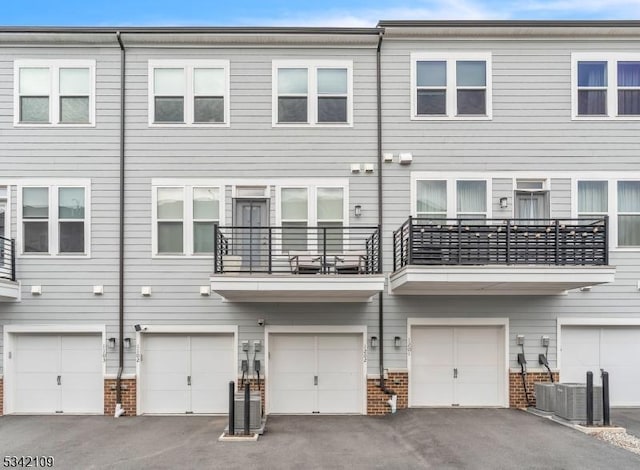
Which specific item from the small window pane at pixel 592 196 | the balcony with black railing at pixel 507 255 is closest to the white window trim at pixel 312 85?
the balcony with black railing at pixel 507 255

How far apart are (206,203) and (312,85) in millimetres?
3618

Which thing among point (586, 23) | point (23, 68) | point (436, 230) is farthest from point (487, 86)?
point (23, 68)

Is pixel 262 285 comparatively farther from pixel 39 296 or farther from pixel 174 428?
pixel 39 296

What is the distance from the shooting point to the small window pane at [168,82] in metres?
11.6

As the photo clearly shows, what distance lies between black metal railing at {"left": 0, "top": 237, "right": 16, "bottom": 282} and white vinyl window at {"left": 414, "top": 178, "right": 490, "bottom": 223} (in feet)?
29.4

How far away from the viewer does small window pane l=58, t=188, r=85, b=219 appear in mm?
11352

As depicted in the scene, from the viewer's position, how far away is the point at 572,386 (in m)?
9.84

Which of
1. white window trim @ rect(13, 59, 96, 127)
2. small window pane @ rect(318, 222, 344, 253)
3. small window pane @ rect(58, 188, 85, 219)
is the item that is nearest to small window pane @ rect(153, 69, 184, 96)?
white window trim @ rect(13, 59, 96, 127)

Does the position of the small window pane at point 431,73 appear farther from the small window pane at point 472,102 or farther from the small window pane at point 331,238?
the small window pane at point 331,238

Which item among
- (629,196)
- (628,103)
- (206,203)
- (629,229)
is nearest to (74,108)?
(206,203)

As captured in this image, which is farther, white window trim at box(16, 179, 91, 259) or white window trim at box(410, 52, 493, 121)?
white window trim at box(410, 52, 493, 121)

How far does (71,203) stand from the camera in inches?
448

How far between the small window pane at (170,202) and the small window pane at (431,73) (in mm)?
6039

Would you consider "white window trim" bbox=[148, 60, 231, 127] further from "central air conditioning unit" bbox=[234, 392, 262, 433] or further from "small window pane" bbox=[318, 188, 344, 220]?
"central air conditioning unit" bbox=[234, 392, 262, 433]
